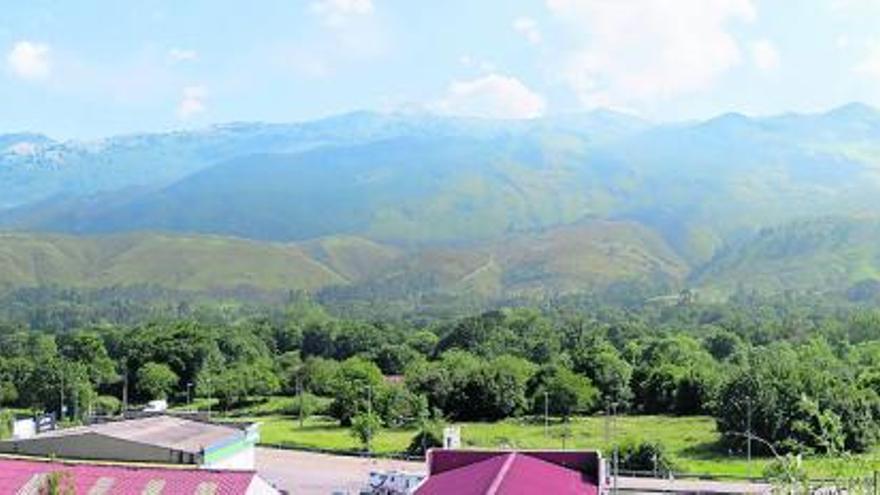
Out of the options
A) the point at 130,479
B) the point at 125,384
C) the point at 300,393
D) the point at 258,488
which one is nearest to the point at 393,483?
the point at 258,488

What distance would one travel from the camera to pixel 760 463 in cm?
5619

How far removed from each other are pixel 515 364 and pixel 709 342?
29.4 meters

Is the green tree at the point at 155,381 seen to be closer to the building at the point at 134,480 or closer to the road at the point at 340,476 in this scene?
the road at the point at 340,476

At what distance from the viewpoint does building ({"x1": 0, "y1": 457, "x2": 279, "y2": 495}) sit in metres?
33.1

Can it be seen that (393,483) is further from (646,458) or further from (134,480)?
(646,458)

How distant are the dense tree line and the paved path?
5.02 metres

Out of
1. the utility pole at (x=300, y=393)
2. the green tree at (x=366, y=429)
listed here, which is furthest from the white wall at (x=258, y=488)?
the utility pole at (x=300, y=393)

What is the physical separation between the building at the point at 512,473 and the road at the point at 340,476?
45.5 ft

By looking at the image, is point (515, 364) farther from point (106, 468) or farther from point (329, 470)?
point (106, 468)

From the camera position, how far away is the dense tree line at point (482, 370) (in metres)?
63.7

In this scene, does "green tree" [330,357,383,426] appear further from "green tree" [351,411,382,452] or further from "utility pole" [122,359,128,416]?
"utility pole" [122,359,128,416]

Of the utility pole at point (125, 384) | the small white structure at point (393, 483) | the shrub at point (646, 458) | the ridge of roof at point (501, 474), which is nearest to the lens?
the ridge of roof at point (501, 474)

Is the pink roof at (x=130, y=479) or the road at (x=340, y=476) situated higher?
the pink roof at (x=130, y=479)

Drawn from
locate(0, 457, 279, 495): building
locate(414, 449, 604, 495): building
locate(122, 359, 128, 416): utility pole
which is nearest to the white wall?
locate(0, 457, 279, 495): building
